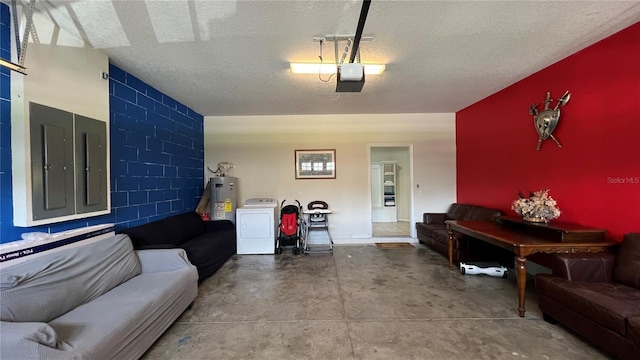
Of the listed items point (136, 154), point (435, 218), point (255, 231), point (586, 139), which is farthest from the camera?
point (435, 218)

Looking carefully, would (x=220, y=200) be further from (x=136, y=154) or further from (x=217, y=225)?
(x=136, y=154)

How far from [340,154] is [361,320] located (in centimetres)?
369

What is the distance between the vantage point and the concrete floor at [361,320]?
2.00 m

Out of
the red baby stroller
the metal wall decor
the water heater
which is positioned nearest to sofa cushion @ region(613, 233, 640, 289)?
the metal wall decor

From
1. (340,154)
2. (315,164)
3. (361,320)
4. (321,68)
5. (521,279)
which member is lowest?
(361,320)

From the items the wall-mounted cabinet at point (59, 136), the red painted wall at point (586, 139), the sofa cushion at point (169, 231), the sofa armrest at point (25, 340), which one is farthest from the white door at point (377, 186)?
the sofa armrest at point (25, 340)

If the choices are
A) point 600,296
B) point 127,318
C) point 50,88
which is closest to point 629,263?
point 600,296

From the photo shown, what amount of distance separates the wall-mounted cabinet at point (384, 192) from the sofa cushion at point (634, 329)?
252 inches

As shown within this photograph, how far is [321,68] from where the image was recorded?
3.05 metres

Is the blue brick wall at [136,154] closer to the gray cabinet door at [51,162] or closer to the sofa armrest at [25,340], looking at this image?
the gray cabinet door at [51,162]

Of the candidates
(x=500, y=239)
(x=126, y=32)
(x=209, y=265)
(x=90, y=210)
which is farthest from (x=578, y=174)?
(x=90, y=210)

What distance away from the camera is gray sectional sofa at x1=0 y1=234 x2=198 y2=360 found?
4.39 ft

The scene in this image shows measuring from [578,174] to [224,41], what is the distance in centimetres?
433

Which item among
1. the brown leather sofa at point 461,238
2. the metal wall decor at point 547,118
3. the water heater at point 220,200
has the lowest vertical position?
the brown leather sofa at point 461,238
